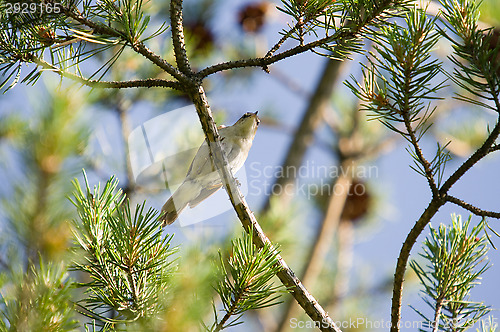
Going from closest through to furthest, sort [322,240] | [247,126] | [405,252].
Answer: [405,252] < [247,126] < [322,240]

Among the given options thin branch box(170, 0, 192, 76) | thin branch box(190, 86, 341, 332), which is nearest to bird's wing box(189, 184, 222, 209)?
thin branch box(190, 86, 341, 332)

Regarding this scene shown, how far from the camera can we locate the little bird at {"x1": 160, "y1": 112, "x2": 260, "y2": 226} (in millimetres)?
2506

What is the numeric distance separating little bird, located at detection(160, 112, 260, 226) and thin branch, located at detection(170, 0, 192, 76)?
3.12ft

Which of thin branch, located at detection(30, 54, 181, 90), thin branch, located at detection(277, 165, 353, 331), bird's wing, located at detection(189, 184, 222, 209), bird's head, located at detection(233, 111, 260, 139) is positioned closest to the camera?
thin branch, located at detection(30, 54, 181, 90)

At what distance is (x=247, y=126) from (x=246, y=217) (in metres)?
1.64

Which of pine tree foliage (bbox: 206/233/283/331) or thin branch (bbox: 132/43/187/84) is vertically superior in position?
thin branch (bbox: 132/43/187/84)

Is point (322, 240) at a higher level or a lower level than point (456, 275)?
higher

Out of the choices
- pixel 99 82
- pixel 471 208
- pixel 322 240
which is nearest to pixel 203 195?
pixel 322 240

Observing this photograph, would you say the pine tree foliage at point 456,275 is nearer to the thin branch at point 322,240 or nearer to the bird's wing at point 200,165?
the bird's wing at point 200,165

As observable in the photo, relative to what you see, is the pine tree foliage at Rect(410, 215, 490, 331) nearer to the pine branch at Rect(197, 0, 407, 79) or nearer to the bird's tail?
the pine branch at Rect(197, 0, 407, 79)

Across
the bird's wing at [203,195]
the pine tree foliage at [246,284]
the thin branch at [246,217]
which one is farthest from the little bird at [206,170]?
the pine tree foliage at [246,284]

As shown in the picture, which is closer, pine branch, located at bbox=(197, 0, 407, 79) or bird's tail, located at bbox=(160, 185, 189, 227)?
pine branch, located at bbox=(197, 0, 407, 79)

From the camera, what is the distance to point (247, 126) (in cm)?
306

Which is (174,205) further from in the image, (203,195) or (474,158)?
(474,158)
